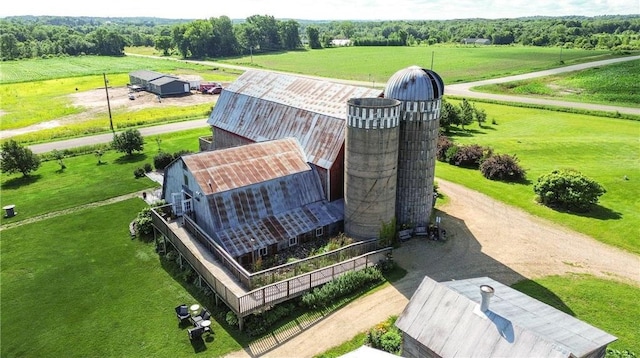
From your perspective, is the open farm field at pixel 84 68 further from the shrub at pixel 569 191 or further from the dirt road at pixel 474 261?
the dirt road at pixel 474 261

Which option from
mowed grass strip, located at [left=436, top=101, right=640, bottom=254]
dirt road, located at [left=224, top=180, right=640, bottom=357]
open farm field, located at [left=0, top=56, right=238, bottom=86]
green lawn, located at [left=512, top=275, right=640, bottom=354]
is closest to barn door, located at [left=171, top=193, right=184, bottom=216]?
dirt road, located at [left=224, top=180, right=640, bottom=357]

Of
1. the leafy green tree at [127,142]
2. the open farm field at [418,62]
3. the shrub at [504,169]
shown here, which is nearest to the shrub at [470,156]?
the shrub at [504,169]

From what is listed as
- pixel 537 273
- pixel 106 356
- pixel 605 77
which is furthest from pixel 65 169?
pixel 605 77

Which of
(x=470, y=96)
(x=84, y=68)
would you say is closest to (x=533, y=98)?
(x=470, y=96)

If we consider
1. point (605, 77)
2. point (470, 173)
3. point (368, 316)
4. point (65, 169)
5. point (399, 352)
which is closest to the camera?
point (399, 352)

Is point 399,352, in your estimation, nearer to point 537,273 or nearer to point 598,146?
point 537,273

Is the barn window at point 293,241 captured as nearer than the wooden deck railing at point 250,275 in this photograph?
No

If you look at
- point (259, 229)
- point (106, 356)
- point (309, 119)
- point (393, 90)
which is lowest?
point (106, 356)
